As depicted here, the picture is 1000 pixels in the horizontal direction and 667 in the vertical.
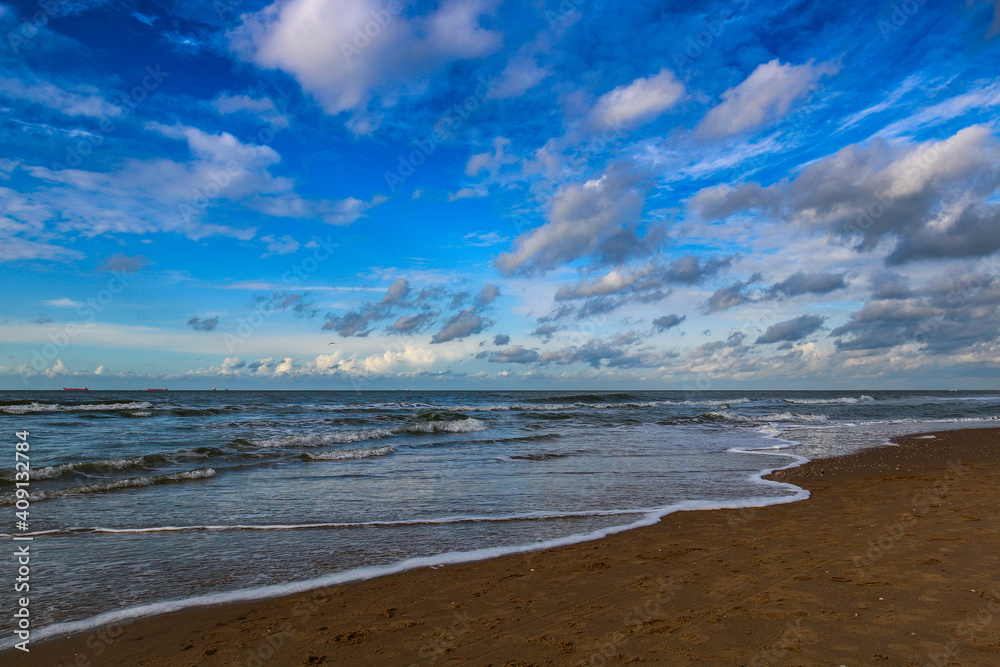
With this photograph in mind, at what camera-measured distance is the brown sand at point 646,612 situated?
3908 mm

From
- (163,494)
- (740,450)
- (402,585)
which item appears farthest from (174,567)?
(740,450)

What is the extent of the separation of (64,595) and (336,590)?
2.70m

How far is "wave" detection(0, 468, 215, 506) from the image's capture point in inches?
396

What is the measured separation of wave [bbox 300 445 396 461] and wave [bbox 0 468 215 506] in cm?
349

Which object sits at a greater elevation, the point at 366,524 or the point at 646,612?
the point at 646,612

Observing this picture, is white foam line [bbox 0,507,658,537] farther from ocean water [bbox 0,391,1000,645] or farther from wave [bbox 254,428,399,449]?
wave [bbox 254,428,399,449]

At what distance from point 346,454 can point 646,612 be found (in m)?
14.1

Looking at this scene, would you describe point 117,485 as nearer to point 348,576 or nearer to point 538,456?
point 348,576

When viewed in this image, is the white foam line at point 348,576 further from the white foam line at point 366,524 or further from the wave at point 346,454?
the wave at point 346,454

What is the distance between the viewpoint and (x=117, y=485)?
11297 mm

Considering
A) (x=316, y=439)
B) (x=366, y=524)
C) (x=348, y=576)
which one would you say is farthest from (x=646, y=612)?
(x=316, y=439)

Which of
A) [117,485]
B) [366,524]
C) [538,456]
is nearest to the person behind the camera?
[366,524]

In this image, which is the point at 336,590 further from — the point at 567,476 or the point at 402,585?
the point at 567,476

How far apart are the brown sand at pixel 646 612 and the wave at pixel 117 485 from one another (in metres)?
7.56
